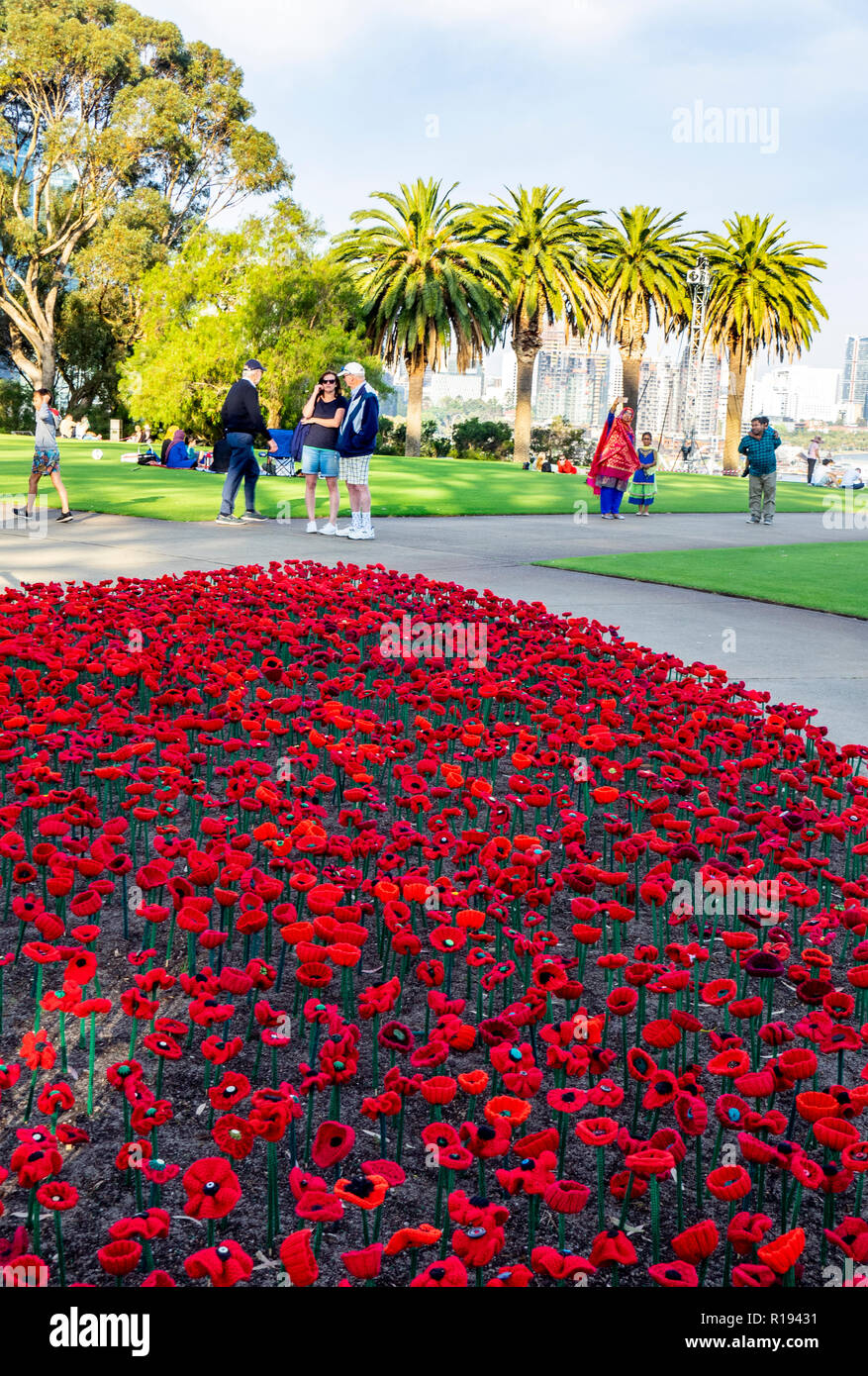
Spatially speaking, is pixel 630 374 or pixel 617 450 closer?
pixel 617 450

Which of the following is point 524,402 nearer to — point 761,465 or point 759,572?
point 761,465

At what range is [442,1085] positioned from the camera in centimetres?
216

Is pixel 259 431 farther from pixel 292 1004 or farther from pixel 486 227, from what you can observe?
pixel 486 227

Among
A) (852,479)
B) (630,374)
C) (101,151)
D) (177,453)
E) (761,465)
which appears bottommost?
(761,465)

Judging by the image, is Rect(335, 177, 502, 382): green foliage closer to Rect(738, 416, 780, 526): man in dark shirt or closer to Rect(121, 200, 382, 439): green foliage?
Rect(121, 200, 382, 439): green foliage

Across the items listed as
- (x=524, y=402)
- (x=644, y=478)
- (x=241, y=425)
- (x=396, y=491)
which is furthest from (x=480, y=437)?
(x=241, y=425)

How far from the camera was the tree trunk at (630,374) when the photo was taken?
46.0 m

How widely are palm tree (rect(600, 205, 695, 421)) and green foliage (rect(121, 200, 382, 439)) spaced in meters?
11.6

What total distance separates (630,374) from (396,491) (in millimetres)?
28774

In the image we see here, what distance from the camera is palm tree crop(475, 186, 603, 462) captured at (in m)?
43.7

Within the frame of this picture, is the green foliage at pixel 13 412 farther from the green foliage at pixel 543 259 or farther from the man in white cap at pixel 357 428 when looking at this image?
the man in white cap at pixel 357 428

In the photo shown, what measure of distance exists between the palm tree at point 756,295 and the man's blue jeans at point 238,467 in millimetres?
36602

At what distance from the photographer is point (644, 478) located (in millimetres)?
18641
